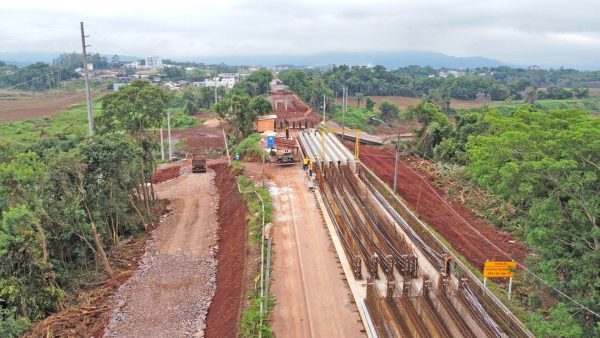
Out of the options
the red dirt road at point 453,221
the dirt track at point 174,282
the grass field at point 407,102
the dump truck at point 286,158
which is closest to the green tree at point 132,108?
the dirt track at point 174,282

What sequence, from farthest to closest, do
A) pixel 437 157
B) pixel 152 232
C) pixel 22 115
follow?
pixel 22 115 → pixel 437 157 → pixel 152 232

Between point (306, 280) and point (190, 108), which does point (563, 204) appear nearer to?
point (306, 280)

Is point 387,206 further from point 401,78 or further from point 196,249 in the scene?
point 401,78

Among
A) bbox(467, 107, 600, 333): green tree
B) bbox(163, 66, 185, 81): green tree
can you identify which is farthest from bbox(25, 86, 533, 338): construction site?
bbox(163, 66, 185, 81): green tree

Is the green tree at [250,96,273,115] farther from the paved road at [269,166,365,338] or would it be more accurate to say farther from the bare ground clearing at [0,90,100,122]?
the bare ground clearing at [0,90,100,122]

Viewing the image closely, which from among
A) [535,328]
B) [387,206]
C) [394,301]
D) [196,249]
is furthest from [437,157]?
[535,328]

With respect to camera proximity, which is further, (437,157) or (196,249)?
(437,157)

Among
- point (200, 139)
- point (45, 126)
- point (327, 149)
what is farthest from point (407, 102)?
point (45, 126)
